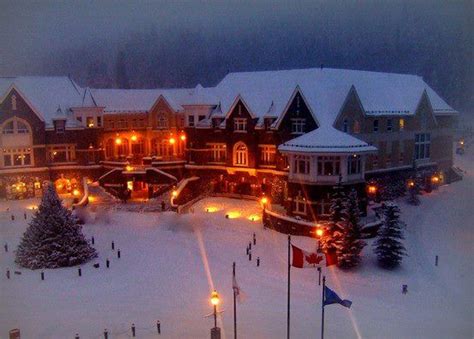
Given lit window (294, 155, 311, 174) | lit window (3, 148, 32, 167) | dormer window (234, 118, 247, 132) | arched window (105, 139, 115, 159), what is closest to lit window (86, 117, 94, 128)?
arched window (105, 139, 115, 159)

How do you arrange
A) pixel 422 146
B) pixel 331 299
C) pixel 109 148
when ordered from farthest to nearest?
pixel 109 148 < pixel 422 146 < pixel 331 299

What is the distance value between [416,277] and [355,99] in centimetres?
1185

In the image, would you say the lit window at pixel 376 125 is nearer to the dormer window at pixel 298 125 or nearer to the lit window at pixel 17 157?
the dormer window at pixel 298 125

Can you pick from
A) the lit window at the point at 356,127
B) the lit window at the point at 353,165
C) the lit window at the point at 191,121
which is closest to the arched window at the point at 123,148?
the lit window at the point at 191,121

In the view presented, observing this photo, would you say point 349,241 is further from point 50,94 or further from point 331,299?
Result: point 50,94

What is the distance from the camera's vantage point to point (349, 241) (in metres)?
18.0

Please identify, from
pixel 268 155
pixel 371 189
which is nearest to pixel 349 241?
pixel 371 189

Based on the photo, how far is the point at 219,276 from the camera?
16984 mm

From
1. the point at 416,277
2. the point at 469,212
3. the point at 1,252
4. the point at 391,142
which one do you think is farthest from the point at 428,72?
the point at 1,252

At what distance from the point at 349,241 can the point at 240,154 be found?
12695 mm

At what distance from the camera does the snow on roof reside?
2623cm

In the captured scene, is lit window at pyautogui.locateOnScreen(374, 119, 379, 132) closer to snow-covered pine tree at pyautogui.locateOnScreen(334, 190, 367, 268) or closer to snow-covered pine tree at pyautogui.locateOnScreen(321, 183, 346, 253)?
snow-covered pine tree at pyautogui.locateOnScreen(321, 183, 346, 253)

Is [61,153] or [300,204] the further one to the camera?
[61,153]

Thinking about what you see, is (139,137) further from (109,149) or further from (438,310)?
(438,310)
